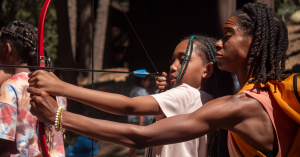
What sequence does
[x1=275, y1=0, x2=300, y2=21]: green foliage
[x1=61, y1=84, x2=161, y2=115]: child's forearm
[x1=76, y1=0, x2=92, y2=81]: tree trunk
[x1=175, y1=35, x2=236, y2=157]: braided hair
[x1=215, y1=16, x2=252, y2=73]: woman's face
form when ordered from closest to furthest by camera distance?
[x1=61, y1=84, x2=161, y2=115]: child's forearm, [x1=215, y1=16, x2=252, y2=73]: woman's face, [x1=175, y1=35, x2=236, y2=157]: braided hair, [x1=275, y1=0, x2=300, y2=21]: green foliage, [x1=76, y1=0, x2=92, y2=81]: tree trunk

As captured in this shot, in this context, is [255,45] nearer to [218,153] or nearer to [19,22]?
[218,153]

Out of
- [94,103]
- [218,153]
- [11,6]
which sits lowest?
[218,153]

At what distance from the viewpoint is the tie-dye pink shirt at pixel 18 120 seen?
1.77 metres

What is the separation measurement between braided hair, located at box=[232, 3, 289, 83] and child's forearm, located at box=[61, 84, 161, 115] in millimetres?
522

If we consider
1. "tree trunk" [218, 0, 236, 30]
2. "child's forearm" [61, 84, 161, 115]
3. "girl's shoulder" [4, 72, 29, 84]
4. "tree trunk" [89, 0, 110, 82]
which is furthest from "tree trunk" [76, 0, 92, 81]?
"child's forearm" [61, 84, 161, 115]

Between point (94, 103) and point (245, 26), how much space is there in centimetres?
85

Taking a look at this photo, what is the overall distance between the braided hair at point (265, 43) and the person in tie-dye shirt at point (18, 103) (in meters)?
1.29

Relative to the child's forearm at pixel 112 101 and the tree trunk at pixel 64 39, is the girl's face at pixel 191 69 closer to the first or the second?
the child's forearm at pixel 112 101

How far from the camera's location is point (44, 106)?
125 centimetres

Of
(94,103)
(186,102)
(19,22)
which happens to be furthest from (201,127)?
(19,22)

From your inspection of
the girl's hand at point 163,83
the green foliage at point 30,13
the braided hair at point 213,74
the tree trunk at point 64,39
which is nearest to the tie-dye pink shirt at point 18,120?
the girl's hand at point 163,83

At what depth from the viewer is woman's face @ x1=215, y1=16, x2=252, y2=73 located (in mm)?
1453

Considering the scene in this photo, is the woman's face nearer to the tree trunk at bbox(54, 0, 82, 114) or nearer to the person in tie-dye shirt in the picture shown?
the person in tie-dye shirt

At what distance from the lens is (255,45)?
1.43m
